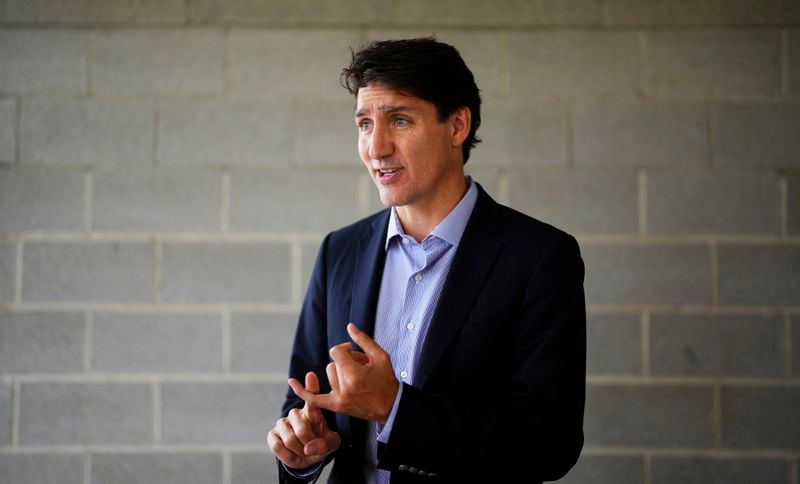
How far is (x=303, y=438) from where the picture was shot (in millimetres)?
1277

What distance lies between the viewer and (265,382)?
7.30 feet

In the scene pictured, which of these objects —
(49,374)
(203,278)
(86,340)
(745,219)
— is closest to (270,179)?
(203,278)

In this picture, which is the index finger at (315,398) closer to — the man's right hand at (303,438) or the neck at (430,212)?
the man's right hand at (303,438)

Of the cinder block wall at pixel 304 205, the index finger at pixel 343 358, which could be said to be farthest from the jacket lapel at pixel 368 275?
the cinder block wall at pixel 304 205

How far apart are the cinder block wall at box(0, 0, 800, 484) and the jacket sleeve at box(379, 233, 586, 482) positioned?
37.4 inches

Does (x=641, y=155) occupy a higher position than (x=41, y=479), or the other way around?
(x=641, y=155)

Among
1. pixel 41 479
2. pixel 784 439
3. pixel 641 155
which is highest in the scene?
pixel 641 155

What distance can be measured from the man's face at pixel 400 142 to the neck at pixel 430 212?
49 millimetres

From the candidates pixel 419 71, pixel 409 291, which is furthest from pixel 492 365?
pixel 419 71

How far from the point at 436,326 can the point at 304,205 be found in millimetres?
1053

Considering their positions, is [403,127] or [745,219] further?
[745,219]

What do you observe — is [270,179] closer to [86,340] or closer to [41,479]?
[86,340]

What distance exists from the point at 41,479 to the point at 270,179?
1.21m

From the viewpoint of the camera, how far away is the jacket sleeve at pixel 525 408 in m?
1.16
